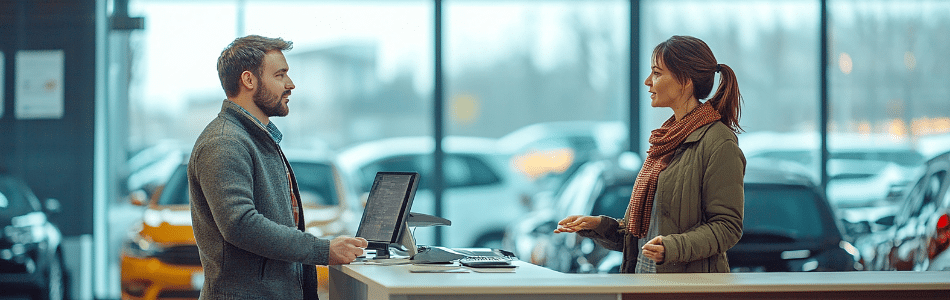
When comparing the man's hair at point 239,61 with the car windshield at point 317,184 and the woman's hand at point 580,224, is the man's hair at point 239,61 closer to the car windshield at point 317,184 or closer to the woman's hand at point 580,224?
the woman's hand at point 580,224

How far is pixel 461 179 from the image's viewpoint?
24.3ft

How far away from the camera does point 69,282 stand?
22.2 feet

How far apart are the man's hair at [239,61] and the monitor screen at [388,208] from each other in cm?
61

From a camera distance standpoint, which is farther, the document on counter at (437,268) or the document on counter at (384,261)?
the document on counter at (384,261)

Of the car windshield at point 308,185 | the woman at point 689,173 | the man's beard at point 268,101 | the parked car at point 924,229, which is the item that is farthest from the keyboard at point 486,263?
the car windshield at point 308,185

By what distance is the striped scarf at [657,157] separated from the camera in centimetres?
289

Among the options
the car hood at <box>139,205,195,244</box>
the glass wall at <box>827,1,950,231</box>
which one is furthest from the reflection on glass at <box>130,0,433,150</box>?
the glass wall at <box>827,1,950,231</box>

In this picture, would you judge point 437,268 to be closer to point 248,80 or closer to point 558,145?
point 248,80

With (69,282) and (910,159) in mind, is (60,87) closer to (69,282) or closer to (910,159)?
(69,282)

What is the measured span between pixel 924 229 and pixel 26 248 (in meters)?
5.26

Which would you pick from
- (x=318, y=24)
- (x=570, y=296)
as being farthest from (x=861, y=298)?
(x=318, y=24)

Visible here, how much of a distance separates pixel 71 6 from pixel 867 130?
20.8 feet

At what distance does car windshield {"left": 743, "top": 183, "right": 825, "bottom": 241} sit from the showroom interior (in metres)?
2.44

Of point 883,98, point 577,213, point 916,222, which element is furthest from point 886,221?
point 577,213
